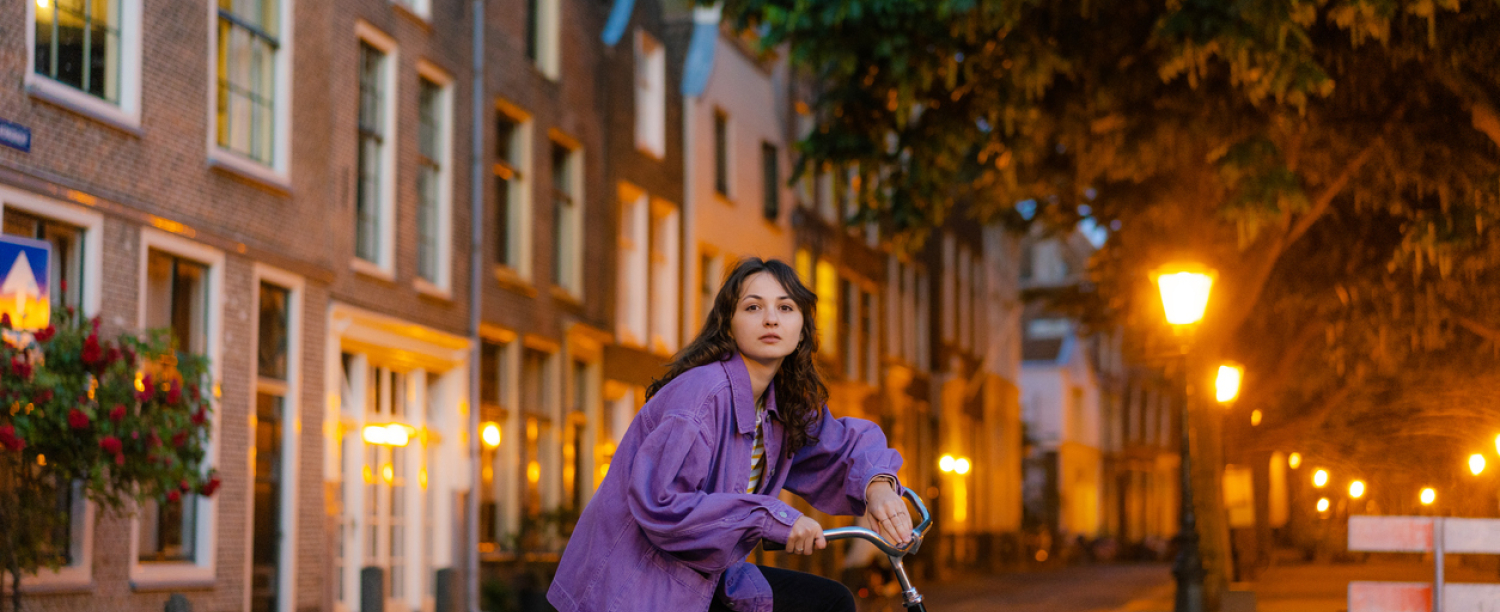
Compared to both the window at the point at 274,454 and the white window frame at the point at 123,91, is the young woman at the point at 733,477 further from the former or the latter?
the window at the point at 274,454

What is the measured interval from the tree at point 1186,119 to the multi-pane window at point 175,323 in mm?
5551

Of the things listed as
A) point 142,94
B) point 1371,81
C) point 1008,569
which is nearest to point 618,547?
point 142,94

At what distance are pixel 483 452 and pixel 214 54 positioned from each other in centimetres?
751

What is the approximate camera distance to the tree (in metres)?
15.3

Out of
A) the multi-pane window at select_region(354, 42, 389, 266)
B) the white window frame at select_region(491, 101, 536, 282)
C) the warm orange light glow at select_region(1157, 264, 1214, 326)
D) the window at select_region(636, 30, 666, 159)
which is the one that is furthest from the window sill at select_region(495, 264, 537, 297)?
the warm orange light glow at select_region(1157, 264, 1214, 326)

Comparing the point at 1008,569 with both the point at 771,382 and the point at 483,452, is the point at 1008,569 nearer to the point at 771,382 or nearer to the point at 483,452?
the point at 483,452

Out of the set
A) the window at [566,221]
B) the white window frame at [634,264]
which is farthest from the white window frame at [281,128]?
the white window frame at [634,264]

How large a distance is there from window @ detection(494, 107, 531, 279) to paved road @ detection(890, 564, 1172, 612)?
24.7 ft

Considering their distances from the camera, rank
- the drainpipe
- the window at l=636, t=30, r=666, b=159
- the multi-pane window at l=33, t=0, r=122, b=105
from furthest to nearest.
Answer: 1. the window at l=636, t=30, r=666, b=159
2. the drainpipe
3. the multi-pane window at l=33, t=0, r=122, b=105

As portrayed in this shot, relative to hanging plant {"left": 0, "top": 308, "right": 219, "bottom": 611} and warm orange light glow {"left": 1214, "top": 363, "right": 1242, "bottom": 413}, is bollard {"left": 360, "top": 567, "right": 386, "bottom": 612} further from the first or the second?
warm orange light glow {"left": 1214, "top": 363, "right": 1242, "bottom": 413}

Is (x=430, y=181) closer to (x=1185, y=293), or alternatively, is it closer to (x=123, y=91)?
(x=123, y=91)

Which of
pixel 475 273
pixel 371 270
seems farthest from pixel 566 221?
pixel 371 270

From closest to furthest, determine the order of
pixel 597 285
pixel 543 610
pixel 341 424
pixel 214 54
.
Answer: pixel 214 54
pixel 341 424
pixel 543 610
pixel 597 285

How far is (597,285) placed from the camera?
25672mm
